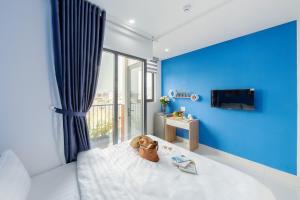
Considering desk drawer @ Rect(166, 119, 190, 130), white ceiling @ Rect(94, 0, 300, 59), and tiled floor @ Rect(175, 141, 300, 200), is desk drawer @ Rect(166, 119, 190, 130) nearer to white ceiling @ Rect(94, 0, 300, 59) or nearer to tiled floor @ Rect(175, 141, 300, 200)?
tiled floor @ Rect(175, 141, 300, 200)

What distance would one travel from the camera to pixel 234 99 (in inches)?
99.5

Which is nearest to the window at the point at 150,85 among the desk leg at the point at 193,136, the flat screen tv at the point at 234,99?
the desk leg at the point at 193,136

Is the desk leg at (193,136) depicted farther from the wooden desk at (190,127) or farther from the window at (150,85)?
the window at (150,85)

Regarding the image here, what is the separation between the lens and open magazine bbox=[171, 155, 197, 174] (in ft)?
3.99

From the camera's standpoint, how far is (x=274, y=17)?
6.17 feet

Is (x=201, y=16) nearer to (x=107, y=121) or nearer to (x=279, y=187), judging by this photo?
(x=107, y=121)

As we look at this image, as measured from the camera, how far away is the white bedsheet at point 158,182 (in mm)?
916

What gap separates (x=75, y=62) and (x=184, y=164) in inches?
65.0

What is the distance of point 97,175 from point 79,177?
0.49ft

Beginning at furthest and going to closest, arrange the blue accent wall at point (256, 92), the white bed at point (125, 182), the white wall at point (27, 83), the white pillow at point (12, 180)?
Result: the blue accent wall at point (256, 92)
the white wall at point (27, 83)
the white bed at point (125, 182)
the white pillow at point (12, 180)

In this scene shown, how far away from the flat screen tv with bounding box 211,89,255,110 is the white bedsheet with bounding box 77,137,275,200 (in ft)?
5.42

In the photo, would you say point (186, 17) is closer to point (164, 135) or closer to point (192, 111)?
point (192, 111)

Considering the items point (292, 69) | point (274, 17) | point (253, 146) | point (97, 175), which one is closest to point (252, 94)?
point (292, 69)

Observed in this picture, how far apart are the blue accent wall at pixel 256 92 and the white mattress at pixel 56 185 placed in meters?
2.78
